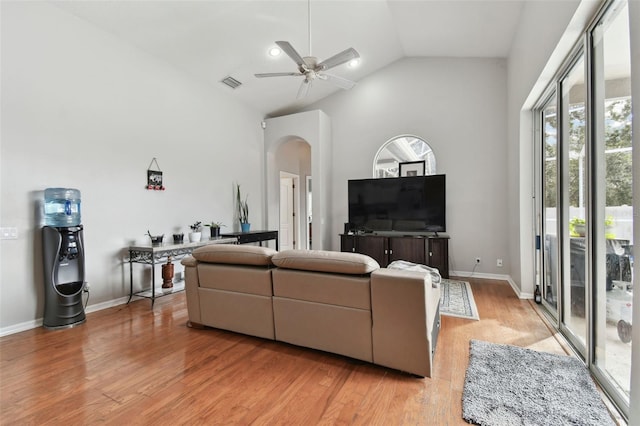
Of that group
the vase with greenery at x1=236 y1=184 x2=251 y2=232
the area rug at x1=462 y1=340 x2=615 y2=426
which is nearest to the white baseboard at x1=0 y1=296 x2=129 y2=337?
the vase with greenery at x1=236 y1=184 x2=251 y2=232

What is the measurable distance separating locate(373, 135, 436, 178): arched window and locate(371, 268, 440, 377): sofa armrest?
3828mm

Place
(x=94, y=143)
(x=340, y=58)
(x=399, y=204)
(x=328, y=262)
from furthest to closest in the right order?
(x=399, y=204) < (x=94, y=143) < (x=340, y=58) < (x=328, y=262)

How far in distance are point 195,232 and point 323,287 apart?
293cm

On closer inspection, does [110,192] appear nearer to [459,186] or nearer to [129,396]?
[129,396]

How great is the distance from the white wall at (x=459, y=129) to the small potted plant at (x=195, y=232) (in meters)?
3.17

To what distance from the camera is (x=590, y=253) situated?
78.6 inches

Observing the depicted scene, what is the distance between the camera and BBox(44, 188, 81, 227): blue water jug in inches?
117

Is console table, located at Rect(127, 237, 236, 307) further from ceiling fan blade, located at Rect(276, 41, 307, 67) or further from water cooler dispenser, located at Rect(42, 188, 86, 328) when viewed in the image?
ceiling fan blade, located at Rect(276, 41, 307, 67)

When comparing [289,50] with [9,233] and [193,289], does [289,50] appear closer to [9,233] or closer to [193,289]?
[193,289]

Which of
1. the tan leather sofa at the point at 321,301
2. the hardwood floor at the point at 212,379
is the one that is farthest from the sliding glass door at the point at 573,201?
the tan leather sofa at the point at 321,301

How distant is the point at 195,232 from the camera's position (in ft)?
14.4

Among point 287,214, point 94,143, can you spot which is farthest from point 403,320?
point 287,214

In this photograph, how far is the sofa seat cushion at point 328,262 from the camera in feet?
6.69

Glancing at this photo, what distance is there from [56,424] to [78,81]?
11.1 feet
